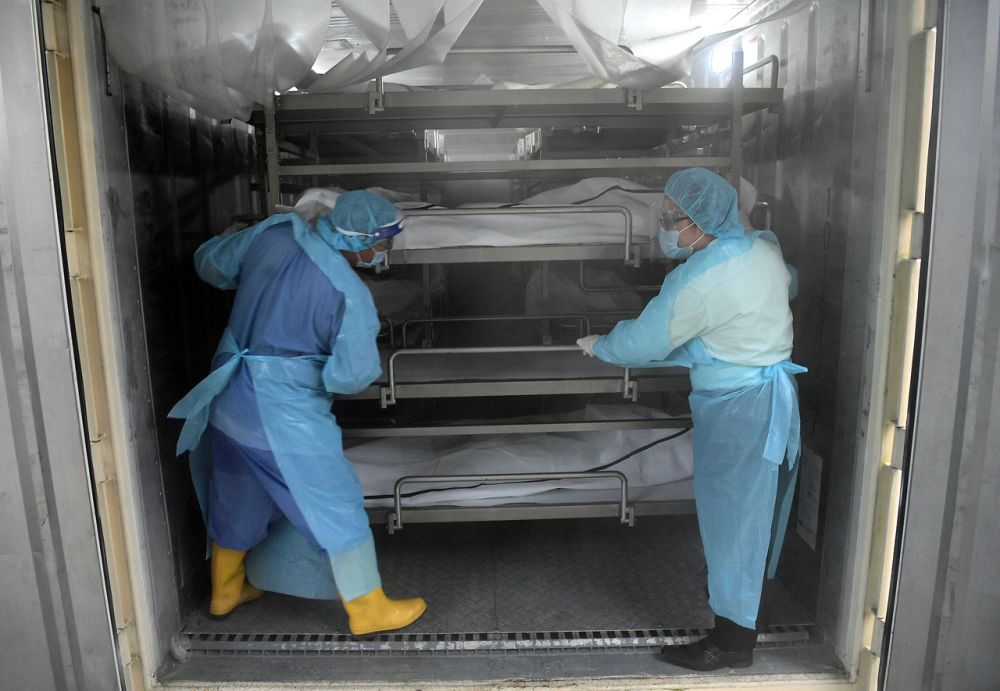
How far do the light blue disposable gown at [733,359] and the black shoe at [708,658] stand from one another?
0.35 ft

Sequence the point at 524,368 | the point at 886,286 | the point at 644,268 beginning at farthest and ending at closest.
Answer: the point at 644,268, the point at 524,368, the point at 886,286

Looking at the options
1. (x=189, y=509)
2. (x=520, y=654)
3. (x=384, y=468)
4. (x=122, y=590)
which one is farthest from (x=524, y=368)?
(x=122, y=590)

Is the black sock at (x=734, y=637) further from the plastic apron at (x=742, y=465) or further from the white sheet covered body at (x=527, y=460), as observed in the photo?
the white sheet covered body at (x=527, y=460)

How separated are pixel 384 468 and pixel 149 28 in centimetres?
149

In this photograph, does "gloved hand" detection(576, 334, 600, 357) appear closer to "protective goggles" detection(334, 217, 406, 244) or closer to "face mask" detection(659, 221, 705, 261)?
"face mask" detection(659, 221, 705, 261)

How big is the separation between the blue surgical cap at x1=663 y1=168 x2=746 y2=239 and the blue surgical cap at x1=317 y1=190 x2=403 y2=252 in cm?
80

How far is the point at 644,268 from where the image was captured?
323 cm

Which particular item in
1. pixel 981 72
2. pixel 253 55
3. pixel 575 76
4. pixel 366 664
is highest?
pixel 575 76

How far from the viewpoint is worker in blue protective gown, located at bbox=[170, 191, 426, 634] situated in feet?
6.28

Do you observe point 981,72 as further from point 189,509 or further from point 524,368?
point 189,509

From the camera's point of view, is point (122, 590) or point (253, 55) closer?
point (122, 590)

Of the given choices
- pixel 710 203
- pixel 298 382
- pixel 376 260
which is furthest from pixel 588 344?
pixel 298 382

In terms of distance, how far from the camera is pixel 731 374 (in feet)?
6.07

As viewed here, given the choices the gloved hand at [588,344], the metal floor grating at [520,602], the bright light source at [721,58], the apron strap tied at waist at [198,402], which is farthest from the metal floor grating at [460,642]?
the bright light source at [721,58]
